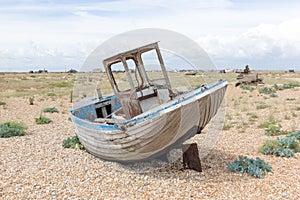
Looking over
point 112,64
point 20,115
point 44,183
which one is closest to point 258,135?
point 112,64

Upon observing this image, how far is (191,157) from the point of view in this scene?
24.8 ft

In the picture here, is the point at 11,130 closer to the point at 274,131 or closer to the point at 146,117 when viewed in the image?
the point at 146,117

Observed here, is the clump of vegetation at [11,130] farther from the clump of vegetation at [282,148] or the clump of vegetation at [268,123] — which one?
the clump of vegetation at [268,123]

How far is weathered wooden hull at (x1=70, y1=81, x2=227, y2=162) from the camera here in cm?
627

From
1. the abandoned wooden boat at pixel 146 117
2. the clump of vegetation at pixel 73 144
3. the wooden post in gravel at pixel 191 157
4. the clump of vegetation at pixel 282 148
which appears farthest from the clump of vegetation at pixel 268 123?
the clump of vegetation at pixel 73 144

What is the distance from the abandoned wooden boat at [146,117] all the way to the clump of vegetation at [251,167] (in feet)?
3.92

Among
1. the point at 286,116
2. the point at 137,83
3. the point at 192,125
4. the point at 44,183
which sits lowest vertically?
the point at 286,116

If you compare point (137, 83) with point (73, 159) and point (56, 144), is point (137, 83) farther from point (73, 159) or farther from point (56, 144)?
point (56, 144)

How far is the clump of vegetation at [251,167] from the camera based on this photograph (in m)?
7.42

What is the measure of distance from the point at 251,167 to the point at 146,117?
2.97 metres

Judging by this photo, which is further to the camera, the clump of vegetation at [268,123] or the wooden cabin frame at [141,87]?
the clump of vegetation at [268,123]

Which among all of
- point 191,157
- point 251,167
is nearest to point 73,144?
point 191,157

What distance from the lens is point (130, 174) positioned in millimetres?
7477

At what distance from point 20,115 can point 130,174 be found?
12086 mm
